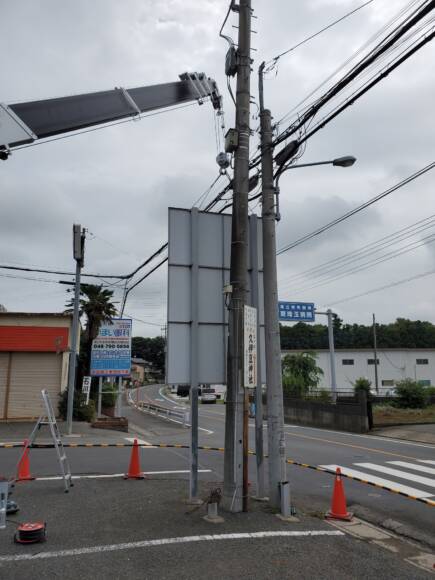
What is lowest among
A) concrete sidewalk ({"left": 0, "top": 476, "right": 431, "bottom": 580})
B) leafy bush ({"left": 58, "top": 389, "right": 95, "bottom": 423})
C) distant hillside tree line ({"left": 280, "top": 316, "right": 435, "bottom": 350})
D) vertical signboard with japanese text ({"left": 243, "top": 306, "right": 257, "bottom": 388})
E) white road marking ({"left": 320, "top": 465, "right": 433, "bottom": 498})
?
white road marking ({"left": 320, "top": 465, "right": 433, "bottom": 498})

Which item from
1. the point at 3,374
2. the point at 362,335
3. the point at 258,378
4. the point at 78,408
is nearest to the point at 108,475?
the point at 258,378

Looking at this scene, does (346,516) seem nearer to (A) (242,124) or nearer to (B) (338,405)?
(A) (242,124)

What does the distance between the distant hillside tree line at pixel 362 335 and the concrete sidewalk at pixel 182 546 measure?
8924 cm

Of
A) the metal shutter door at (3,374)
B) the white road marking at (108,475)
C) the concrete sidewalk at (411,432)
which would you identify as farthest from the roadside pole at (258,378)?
the metal shutter door at (3,374)

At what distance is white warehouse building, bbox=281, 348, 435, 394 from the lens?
62.0m

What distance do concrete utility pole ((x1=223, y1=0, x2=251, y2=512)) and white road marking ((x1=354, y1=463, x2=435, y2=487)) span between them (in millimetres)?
6124

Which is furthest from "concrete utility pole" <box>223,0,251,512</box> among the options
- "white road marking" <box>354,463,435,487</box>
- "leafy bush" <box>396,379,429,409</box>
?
"leafy bush" <box>396,379,429,409</box>

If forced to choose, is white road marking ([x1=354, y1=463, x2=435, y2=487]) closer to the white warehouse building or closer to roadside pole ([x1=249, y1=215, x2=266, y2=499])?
roadside pole ([x1=249, y1=215, x2=266, y2=499])

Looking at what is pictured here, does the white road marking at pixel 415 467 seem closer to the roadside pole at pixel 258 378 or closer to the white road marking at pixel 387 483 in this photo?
the white road marking at pixel 387 483

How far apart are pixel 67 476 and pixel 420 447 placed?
14.0 metres

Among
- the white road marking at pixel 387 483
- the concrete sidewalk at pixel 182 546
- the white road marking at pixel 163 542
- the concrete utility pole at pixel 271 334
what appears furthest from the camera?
the white road marking at pixel 387 483

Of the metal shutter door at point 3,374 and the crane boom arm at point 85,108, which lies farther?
the metal shutter door at point 3,374

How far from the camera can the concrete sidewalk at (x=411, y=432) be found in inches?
809

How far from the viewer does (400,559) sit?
19.6ft
